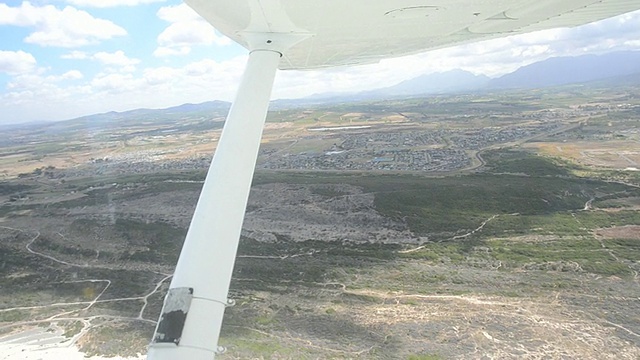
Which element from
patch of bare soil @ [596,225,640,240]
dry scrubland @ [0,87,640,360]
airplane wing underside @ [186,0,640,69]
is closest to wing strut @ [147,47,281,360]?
airplane wing underside @ [186,0,640,69]

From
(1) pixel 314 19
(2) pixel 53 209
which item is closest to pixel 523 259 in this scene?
(1) pixel 314 19

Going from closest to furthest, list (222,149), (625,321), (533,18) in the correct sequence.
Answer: (222,149) < (533,18) < (625,321)

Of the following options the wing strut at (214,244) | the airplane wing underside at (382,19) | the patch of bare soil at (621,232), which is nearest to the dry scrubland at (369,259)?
the patch of bare soil at (621,232)

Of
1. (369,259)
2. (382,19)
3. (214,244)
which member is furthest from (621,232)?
(214,244)

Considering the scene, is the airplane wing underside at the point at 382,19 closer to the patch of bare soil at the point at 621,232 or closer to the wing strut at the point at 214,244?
the wing strut at the point at 214,244

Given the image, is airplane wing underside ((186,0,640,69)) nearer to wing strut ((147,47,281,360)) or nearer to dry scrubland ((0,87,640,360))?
wing strut ((147,47,281,360))

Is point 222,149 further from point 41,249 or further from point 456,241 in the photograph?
point 41,249
